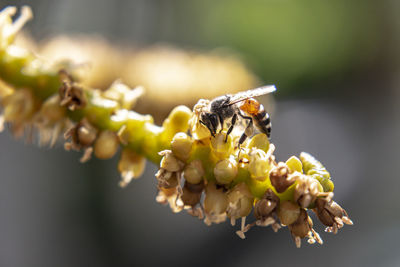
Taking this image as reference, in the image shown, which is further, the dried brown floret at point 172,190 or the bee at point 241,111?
the bee at point 241,111

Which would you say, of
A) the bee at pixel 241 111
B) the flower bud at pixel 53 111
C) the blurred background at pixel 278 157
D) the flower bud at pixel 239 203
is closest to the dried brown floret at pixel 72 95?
the flower bud at pixel 53 111

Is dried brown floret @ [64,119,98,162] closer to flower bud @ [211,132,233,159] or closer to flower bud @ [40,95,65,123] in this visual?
flower bud @ [40,95,65,123]

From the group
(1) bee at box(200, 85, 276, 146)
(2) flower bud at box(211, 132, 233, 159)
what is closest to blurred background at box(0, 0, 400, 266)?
(1) bee at box(200, 85, 276, 146)

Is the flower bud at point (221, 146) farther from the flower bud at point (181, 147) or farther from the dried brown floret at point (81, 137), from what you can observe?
the dried brown floret at point (81, 137)

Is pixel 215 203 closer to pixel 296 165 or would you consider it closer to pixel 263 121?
pixel 296 165

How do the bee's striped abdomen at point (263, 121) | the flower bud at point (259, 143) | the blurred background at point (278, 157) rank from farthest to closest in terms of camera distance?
1. the blurred background at point (278, 157)
2. the bee's striped abdomen at point (263, 121)
3. the flower bud at point (259, 143)

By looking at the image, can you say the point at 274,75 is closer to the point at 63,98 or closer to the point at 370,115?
the point at 370,115
